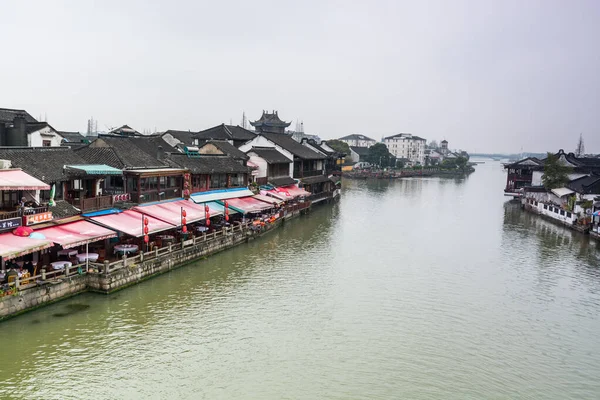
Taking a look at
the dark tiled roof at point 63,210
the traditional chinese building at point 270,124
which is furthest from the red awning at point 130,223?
the traditional chinese building at point 270,124

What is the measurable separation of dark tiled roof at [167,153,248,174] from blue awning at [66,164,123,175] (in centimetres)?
599

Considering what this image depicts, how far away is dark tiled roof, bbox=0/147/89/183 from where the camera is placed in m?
20.2

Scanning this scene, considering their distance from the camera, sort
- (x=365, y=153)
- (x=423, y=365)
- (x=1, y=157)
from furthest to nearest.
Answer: (x=365, y=153)
(x=1, y=157)
(x=423, y=365)

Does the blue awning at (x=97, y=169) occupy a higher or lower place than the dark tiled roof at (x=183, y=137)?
lower

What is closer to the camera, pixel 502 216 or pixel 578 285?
pixel 578 285

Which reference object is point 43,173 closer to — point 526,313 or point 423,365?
point 423,365

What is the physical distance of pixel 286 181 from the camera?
46.4 meters

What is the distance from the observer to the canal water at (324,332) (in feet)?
44.9

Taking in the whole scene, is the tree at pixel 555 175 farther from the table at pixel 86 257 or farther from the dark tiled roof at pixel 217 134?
the table at pixel 86 257

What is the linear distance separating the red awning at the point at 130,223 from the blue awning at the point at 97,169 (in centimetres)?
219

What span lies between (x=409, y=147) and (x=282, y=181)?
118038mm

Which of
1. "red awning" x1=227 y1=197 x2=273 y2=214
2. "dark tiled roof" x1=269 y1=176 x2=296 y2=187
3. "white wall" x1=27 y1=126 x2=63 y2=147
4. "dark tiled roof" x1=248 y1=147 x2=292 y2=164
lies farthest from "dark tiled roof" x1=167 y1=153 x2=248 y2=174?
"white wall" x1=27 y1=126 x2=63 y2=147

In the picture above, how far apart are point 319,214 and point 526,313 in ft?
89.4

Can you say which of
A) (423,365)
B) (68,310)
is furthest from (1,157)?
(423,365)
